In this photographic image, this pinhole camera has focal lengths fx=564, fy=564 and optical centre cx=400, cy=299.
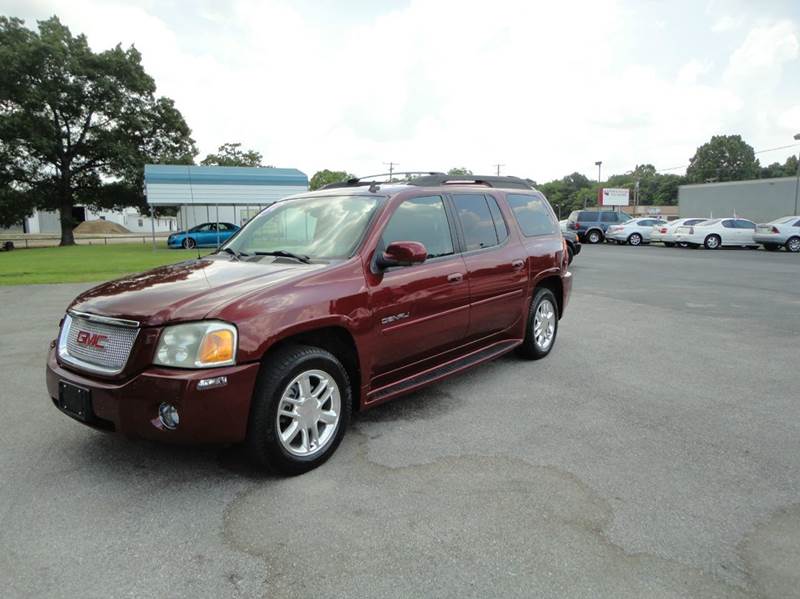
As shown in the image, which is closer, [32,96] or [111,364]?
[111,364]

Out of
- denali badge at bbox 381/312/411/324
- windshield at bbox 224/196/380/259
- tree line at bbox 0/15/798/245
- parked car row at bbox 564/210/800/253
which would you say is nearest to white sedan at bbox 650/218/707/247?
parked car row at bbox 564/210/800/253

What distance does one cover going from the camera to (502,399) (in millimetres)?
4828

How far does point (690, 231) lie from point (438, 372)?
85.1 feet

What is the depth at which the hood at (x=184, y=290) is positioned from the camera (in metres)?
3.15

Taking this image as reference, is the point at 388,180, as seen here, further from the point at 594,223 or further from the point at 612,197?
the point at 612,197

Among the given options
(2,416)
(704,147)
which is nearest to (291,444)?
(2,416)

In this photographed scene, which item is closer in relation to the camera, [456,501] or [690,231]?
[456,501]

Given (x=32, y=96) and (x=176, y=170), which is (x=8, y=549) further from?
(x=32, y=96)

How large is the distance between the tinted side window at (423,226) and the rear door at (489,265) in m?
0.22

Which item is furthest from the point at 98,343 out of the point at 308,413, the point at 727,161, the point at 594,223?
the point at 727,161

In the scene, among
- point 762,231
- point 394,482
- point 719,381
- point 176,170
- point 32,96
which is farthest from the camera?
point 32,96

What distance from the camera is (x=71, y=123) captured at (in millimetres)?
36875

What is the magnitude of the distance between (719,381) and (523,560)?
3.70 metres

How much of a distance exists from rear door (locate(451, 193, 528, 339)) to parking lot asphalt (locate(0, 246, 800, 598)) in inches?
25.4
